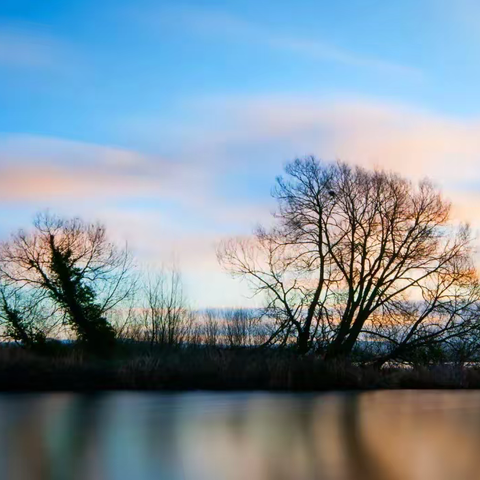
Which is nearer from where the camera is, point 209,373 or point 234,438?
point 234,438

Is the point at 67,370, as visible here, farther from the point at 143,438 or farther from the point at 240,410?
the point at 143,438

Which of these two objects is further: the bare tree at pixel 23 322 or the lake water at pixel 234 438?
the bare tree at pixel 23 322

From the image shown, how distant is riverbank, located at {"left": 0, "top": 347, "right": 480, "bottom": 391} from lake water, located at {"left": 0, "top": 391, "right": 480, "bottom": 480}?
2.41 metres

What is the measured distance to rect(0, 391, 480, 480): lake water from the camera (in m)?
8.60

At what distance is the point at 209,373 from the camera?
2266 cm

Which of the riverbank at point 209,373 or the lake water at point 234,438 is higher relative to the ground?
the riverbank at point 209,373

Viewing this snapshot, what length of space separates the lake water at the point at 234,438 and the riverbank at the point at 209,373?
2.41m

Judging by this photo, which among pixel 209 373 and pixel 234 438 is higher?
pixel 209 373

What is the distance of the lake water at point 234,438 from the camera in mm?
8602

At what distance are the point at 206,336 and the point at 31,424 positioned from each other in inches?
729

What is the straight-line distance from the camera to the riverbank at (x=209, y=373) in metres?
21.3

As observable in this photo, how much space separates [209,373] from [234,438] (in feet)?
36.6

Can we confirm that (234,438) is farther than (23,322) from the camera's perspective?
No

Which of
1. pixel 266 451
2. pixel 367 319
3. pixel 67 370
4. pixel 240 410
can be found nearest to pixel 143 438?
pixel 266 451
